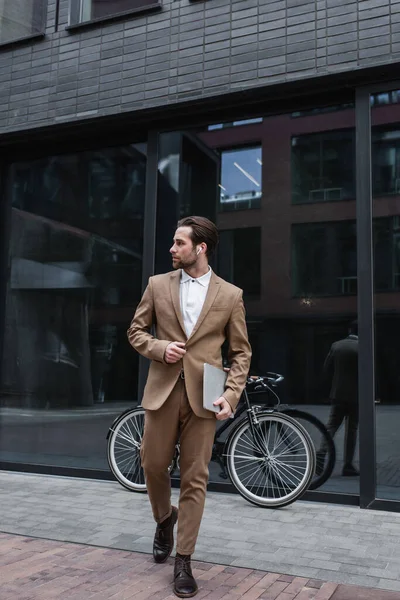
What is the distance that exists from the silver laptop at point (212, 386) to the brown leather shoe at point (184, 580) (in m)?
0.81

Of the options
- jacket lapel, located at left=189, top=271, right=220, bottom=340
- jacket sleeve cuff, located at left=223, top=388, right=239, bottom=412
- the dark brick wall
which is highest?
the dark brick wall

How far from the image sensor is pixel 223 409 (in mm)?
3324

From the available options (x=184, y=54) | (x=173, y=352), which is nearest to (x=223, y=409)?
(x=173, y=352)

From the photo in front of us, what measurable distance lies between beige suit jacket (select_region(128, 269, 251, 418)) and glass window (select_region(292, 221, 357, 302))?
2226 mm

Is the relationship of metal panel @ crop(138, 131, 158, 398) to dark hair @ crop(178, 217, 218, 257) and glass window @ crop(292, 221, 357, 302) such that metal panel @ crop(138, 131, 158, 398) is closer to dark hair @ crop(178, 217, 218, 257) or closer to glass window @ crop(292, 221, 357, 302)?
glass window @ crop(292, 221, 357, 302)

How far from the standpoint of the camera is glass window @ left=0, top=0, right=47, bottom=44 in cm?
694

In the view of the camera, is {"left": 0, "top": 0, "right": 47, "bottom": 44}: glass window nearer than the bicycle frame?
No

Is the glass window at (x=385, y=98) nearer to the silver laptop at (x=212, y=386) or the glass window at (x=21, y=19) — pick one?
the silver laptop at (x=212, y=386)

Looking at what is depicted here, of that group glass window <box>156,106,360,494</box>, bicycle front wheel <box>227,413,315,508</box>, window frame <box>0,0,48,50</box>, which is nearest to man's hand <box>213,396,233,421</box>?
bicycle front wheel <box>227,413,315,508</box>

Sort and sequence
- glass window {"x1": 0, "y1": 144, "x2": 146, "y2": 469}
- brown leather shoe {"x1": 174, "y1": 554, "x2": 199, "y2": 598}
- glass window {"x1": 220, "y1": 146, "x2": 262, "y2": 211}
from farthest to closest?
glass window {"x1": 0, "y1": 144, "x2": 146, "y2": 469}
glass window {"x1": 220, "y1": 146, "x2": 262, "y2": 211}
brown leather shoe {"x1": 174, "y1": 554, "x2": 199, "y2": 598}

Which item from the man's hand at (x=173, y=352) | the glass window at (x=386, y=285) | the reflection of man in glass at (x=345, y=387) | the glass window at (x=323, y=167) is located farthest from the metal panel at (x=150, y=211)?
the man's hand at (x=173, y=352)

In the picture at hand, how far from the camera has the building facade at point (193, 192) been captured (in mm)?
5406

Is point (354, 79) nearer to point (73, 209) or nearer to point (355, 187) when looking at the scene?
point (355, 187)

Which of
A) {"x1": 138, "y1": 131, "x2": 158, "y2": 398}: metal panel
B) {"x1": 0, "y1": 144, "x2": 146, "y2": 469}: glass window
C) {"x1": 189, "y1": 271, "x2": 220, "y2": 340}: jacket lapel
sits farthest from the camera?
{"x1": 0, "y1": 144, "x2": 146, "y2": 469}: glass window
